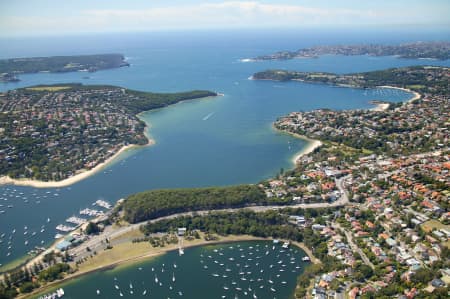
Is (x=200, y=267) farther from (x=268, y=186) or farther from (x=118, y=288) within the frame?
(x=268, y=186)

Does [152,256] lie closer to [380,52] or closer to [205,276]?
[205,276]

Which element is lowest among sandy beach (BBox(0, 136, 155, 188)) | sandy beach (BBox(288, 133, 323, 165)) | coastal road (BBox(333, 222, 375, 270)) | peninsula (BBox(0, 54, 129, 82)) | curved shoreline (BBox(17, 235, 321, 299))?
curved shoreline (BBox(17, 235, 321, 299))

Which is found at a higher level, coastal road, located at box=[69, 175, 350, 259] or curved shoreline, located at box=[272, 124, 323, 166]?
curved shoreline, located at box=[272, 124, 323, 166]

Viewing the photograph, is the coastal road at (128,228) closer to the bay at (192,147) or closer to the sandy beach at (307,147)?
the bay at (192,147)

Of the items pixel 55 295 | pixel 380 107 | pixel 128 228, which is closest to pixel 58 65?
pixel 380 107

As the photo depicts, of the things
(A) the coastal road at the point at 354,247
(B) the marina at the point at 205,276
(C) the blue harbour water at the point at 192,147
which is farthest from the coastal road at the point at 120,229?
(C) the blue harbour water at the point at 192,147

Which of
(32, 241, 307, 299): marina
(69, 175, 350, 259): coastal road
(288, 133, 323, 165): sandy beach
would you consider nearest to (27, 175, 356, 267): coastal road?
(69, 175, 350, 259): coastal road

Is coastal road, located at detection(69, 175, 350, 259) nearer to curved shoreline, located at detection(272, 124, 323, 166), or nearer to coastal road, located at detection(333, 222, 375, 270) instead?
coastal road, located at detection(333, 222, 375, 270)
